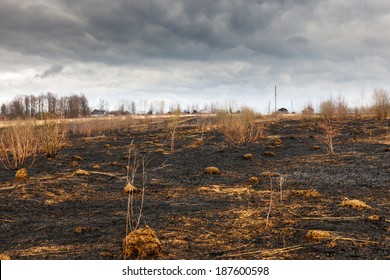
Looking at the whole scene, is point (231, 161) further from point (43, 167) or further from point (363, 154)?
point (43, 167)

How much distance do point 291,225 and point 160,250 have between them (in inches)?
70.1

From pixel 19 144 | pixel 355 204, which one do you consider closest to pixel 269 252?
pixel 355 204

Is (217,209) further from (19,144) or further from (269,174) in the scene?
(19,144)

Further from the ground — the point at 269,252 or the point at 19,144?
the point at 19,144

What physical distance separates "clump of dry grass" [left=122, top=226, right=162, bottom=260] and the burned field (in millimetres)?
86

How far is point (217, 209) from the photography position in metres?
5.15

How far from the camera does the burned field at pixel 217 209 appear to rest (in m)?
3.60

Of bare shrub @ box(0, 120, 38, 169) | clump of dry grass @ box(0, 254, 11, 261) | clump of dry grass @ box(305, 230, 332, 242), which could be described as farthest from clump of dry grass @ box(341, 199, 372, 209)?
bare shrub @ box(0, 120, 38, 169)

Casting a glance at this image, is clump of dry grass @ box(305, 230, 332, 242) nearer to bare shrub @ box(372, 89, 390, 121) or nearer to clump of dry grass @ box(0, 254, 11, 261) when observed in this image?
clump of dry grass @ box(0, 254, 11, 261)

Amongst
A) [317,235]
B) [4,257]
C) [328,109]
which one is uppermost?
[328,109]

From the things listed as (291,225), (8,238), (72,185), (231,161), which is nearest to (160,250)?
(291,225)

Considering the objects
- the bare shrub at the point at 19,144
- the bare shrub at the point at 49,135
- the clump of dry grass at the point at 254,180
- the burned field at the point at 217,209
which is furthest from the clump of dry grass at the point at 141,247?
the bare shrub at the point at 49,135

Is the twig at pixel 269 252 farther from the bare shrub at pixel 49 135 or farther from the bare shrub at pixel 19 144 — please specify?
the bare shrub at pixel 49 135

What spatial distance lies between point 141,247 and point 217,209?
6.57ft
